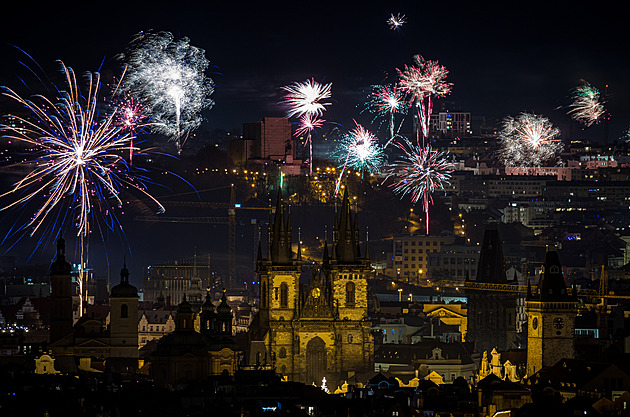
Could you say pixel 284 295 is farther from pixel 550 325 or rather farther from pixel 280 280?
pixel 550 325

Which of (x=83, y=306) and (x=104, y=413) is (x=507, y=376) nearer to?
(x=104, y=413)

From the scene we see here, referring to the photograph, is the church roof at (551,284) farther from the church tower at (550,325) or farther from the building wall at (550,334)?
the building wall at (550,334)

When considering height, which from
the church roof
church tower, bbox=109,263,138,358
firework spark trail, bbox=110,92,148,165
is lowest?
church tower, bbox=109,263,138,358

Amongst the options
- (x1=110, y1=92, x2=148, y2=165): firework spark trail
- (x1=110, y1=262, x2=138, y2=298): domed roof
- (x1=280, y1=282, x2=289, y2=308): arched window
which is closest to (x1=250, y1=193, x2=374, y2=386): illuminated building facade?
(x1=280, y1=282, x2=289, y2=308): arched window

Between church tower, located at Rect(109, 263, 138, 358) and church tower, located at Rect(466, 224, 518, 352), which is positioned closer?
church tower, located at Rect(109, 263, 138, 358)

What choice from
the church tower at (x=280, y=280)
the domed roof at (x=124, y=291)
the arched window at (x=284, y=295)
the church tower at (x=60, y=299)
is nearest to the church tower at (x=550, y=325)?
the church tower at (x=280, y=280)

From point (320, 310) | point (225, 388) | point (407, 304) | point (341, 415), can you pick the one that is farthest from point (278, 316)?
point (407, 304)

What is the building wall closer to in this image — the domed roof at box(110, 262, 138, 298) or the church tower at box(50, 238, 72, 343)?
the domed roof at box(110, 262, 138, 298)
